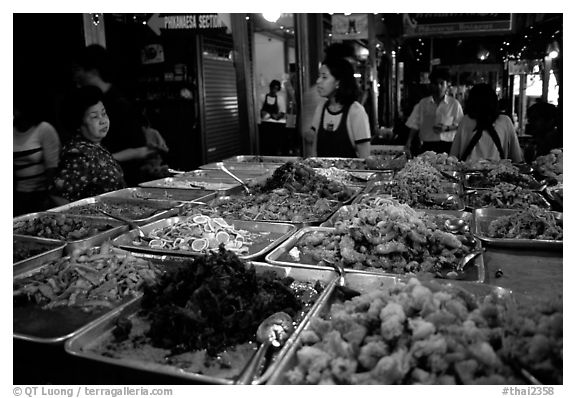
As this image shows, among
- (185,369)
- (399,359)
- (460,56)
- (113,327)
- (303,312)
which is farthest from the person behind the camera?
(460,56)

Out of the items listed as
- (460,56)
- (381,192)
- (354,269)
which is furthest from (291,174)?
(460,56)

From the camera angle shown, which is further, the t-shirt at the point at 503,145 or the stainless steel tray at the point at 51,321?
the t-shirt at the point at 503,145

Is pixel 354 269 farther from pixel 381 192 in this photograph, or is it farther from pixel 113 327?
pixel 381 192

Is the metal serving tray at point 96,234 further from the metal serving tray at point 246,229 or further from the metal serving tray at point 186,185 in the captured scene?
the metal serving tray at point 186,185

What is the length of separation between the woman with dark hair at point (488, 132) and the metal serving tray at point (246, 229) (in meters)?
3.06

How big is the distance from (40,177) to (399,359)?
379 centimetres

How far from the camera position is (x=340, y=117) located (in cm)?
552

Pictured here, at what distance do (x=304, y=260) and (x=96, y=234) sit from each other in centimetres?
121

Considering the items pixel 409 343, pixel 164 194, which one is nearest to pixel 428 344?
pixel 409 343

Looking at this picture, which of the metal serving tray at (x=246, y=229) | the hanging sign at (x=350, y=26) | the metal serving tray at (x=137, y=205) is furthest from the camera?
the hanging sign at (x=350, y=26)

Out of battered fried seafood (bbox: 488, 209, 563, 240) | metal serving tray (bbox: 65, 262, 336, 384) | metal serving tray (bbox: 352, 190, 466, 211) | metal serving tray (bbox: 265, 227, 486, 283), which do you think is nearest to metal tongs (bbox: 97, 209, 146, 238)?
metal serving tray (bbox: 265, 227, 486, 283)

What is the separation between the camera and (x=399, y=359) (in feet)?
4.60

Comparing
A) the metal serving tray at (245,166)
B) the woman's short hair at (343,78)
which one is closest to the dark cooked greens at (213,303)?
the metal serving tray at (245,166)

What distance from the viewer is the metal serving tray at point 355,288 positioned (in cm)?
148
